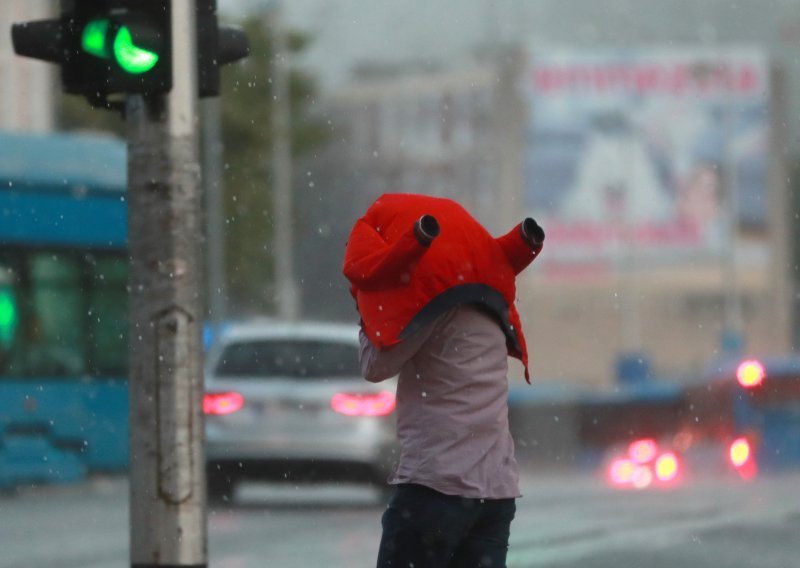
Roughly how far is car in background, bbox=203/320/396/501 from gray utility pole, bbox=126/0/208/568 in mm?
8578

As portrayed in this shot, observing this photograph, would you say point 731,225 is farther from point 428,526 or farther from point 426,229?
point 426,229

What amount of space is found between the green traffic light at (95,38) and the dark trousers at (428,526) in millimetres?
2740

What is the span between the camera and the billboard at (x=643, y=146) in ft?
261

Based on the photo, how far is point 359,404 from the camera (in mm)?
16219

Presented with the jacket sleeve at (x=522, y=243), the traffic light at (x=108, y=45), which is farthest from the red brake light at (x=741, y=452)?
the jacket sleeve at (x=522, y=243)

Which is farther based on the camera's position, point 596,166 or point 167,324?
point 596,166

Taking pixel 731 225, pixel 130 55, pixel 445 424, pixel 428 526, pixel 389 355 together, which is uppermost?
pixel 130 55

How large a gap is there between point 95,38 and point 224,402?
8819mm

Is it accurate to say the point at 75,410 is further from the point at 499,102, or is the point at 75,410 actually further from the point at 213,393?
the point at 499,102

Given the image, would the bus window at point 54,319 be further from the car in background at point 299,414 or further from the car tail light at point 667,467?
the car tail light at point 667,467

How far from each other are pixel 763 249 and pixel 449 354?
77.0 metres

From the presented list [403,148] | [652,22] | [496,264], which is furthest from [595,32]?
[496,264]

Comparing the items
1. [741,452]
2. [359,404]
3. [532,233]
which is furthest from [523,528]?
[532,233]

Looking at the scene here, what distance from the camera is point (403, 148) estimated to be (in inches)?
3543
